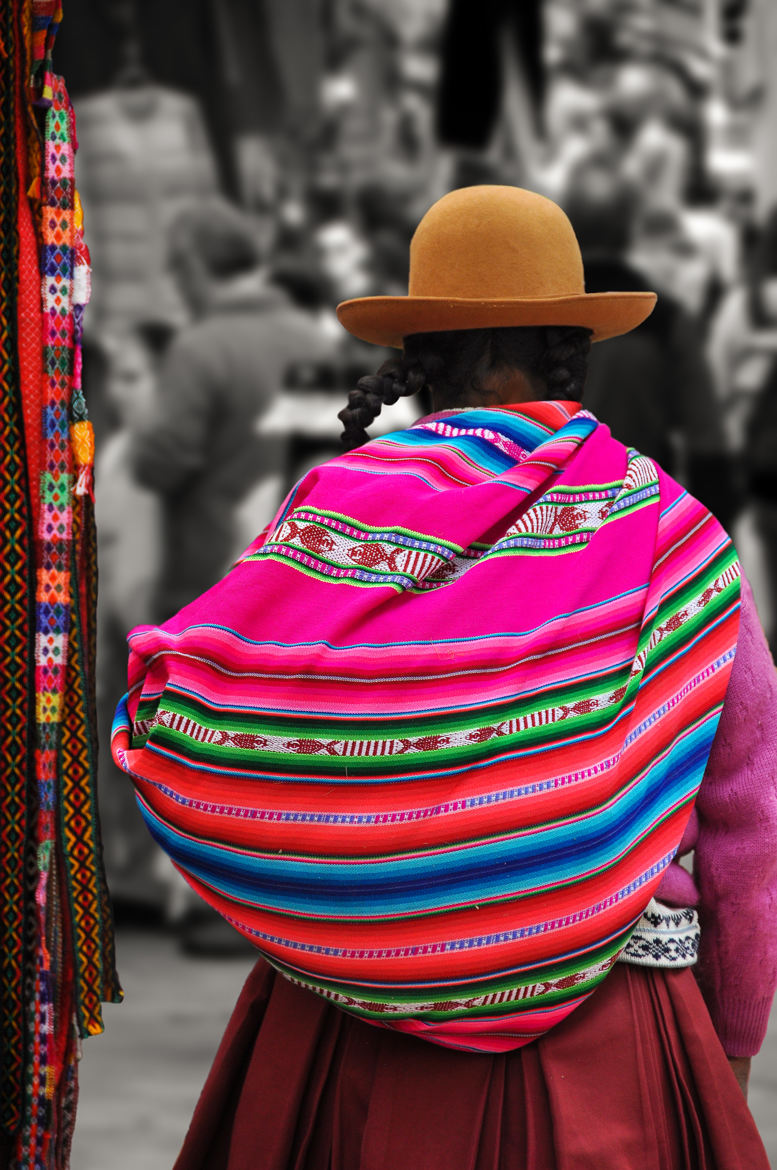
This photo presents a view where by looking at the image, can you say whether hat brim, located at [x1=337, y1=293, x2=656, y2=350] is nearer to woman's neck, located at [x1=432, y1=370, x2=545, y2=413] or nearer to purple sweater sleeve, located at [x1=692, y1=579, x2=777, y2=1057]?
woman's neck, located at [x1=432, y1=370, x2=545, y2=413]

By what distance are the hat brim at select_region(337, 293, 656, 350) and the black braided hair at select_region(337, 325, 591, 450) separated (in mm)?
24

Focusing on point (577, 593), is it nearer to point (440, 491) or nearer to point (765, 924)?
point (440, 491)

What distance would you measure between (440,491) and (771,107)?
4.14 m

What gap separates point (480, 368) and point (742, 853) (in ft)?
2.38

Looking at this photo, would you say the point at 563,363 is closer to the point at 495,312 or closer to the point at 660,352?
the point at 495,312

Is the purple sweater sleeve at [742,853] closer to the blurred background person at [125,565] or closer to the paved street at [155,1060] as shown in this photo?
the paved street at [155,1060]

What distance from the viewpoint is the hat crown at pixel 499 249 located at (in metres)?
1.91

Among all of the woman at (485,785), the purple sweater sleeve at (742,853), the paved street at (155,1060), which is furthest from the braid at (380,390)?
the paved street at (155,1060)

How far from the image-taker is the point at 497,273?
1.91 metres

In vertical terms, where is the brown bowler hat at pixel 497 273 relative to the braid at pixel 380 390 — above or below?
above

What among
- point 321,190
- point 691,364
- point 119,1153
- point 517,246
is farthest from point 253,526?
point 517,246

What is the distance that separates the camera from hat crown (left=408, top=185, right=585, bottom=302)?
6.27ft

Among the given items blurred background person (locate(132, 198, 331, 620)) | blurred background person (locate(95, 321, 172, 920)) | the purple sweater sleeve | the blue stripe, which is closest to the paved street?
blurred background person (locate(95, 321, 172, 920))

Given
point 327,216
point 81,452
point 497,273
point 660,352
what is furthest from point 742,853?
point 327,216
